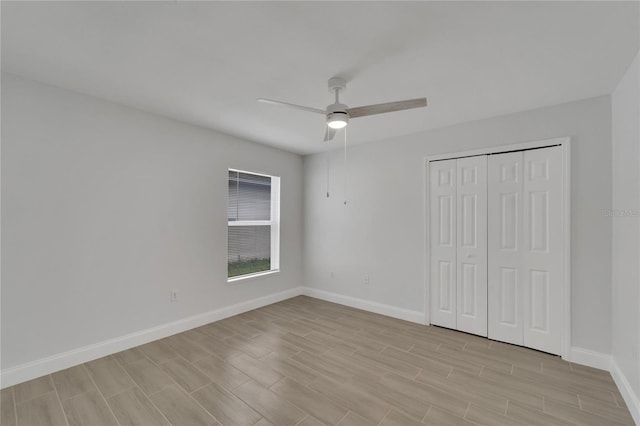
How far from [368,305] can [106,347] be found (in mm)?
3295

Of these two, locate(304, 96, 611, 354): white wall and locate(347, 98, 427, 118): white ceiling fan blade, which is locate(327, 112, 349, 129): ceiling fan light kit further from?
locate(304, 96, 611, 354): white wall

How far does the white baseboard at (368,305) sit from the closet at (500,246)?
0.29 m

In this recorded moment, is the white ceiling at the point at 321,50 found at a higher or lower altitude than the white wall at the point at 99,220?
higher

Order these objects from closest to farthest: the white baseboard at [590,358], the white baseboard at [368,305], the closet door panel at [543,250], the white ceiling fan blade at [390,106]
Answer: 1. the white ceiling fan blade at [390,106]
2. the white baseboard at [590,358]
3. the closet door panel at [543,250]
4. the white baseboard at [368,305]

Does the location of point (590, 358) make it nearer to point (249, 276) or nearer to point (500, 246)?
point (500, 246)

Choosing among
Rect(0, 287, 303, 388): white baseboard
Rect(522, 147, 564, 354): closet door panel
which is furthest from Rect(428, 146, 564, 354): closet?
Rect(0, 287, 303, 388): white baseboard

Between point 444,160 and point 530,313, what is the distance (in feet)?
6.59

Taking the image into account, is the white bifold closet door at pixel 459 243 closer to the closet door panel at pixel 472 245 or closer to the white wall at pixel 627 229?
the closet door panel at pixel 472 245

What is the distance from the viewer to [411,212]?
12.8ft

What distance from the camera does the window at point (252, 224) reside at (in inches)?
165

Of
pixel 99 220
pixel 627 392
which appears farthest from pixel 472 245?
pixel 99 220

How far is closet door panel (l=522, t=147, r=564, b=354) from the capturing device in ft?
9.45

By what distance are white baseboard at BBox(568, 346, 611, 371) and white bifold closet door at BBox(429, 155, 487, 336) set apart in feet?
2.60

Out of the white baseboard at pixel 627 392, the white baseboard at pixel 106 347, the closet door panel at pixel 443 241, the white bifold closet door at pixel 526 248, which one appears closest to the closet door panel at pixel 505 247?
the white bifold closet door at pixel 526 248
